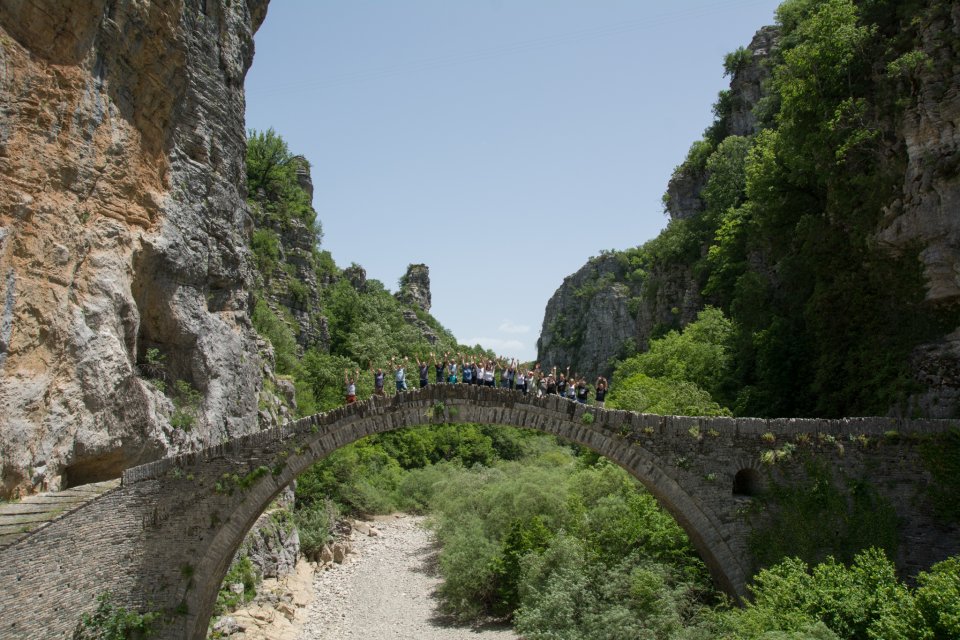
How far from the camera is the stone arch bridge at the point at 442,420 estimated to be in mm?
14055

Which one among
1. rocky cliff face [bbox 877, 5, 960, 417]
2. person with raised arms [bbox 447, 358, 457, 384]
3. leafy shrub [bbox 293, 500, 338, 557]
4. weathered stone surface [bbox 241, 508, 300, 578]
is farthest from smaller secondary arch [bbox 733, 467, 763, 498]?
leafy shrub [bbox 293, 500, 338, 557]

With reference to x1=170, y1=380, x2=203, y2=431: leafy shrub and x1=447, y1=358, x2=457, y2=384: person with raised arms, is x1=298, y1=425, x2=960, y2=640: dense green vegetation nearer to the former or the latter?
x1=447, y1=358, x2=457, y2=384: person with raised arms

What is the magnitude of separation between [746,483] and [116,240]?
15168mm

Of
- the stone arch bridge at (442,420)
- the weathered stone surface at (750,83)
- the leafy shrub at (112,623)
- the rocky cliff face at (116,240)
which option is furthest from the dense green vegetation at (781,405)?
the rocky cliff face at (116,240)

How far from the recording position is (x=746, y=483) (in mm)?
15094

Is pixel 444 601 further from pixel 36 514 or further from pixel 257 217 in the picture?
pixel 257 217

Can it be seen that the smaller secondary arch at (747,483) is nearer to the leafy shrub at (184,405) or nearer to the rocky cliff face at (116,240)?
the rocky cliff face at (116,240)

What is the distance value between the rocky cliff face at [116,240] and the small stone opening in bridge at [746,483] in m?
13.3

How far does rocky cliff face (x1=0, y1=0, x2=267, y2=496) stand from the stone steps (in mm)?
380

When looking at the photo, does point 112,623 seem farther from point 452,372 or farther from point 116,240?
point 452,372

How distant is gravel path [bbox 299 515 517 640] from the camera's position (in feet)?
63.7

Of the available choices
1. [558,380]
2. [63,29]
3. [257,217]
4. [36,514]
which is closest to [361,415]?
[558,380]

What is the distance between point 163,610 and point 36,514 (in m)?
3.32

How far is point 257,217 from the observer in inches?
1604
